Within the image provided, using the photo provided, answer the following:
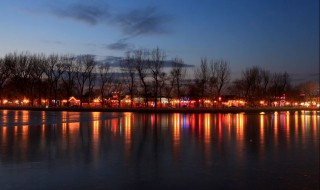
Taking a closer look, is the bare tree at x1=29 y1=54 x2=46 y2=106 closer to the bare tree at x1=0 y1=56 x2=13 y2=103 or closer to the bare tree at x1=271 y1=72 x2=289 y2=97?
the bare tree at x1=0 y1=56 x2=13 y2=103

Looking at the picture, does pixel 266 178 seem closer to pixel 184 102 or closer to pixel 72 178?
pixel 72 178

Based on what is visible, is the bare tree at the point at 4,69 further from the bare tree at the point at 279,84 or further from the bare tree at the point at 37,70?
the bare tree at the point at 279,84

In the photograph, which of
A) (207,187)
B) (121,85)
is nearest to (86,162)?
(207,187)

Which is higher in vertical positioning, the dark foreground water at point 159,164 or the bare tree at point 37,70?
the bare tree at point 37,70

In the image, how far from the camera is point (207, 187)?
880 cm

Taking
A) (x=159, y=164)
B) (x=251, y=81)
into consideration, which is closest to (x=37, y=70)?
(x=251, y=81)

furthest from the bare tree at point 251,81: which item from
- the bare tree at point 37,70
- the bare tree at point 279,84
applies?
the bare tree at point 37,70

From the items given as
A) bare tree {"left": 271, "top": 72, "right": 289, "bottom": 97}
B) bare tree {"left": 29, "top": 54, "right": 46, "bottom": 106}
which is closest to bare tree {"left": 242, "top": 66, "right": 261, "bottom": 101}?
bare tree {"left": 271, "top": 72, "right": 289, "bottom": 97}

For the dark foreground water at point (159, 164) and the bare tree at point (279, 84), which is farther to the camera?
the bare tree at point (279, 84)

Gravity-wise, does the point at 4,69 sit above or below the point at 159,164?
above

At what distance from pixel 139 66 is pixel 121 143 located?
67.6 metres

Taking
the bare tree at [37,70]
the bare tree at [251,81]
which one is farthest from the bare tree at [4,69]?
the bare tree at [251,81]

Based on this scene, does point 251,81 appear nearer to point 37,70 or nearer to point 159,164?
point 37,70

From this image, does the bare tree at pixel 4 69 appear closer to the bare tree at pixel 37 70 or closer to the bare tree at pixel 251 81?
the bare tree at pixel 37 70
